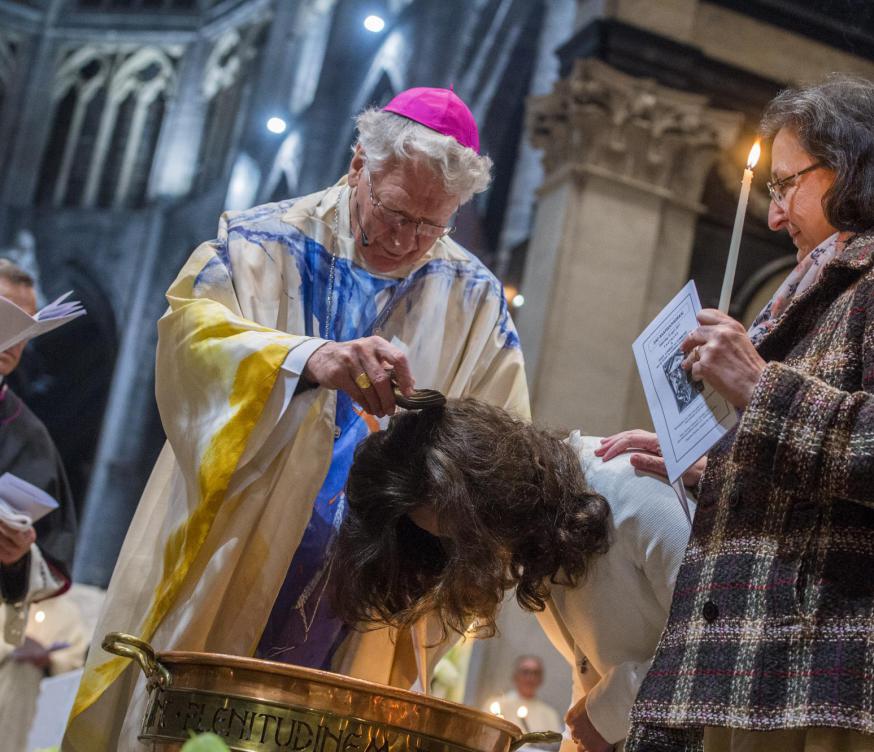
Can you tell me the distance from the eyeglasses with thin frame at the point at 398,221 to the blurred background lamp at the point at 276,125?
12713mm

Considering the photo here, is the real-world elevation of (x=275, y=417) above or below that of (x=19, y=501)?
above

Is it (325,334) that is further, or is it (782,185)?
(325,334)

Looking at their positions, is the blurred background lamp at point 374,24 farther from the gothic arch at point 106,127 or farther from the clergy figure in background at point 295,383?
the clergy figure in background at point 295,383

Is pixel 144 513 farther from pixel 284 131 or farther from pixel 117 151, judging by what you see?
pixel 117 151

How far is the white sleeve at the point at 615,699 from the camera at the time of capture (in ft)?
7.45

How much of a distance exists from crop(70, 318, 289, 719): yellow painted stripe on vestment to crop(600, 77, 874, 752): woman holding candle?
3.09 ft

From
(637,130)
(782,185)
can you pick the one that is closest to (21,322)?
(782,185)

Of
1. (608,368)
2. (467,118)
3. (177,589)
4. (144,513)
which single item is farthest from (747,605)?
(608,368)

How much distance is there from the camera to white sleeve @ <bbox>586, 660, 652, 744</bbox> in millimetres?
2270

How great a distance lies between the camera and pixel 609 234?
24.0 ft

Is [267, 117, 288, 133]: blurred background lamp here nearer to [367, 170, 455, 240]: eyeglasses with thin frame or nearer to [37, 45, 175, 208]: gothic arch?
[37, 45, 175, 208]: gothic arch

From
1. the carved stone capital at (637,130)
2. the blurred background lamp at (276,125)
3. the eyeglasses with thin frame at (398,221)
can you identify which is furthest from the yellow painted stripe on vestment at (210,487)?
the blurred background lamp at (276,125)

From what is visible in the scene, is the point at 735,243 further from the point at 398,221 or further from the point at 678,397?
the point at 398,221

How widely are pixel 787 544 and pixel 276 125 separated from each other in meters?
14.2
